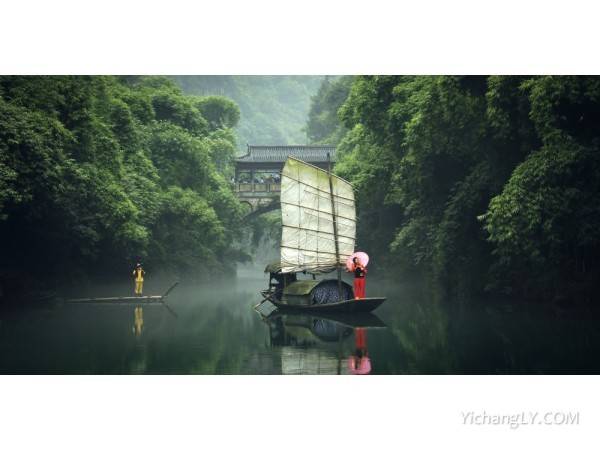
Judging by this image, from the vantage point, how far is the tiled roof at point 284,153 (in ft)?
156

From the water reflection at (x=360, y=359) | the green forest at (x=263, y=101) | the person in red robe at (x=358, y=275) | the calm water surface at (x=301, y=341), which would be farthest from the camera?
the green forest at (x=263, y=101)

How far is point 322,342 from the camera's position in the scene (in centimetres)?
1360

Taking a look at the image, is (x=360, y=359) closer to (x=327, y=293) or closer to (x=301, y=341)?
(x=301, y=341)

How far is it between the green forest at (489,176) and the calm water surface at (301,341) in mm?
1330

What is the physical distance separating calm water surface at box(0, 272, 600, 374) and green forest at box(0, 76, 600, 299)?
67.4 inches

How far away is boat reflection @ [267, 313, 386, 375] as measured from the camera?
1057 centimetres

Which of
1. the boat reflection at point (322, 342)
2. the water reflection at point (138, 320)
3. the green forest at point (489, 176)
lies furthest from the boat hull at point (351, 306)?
the water reflection at point (138, 320)

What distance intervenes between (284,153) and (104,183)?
26279mm

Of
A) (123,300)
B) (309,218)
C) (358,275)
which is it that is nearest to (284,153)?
(123,300)

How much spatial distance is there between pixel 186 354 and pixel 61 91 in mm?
13147

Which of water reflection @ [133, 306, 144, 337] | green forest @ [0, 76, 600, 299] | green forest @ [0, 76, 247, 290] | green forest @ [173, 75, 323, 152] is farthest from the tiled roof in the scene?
green forest @ [173, 75, 323, 152]

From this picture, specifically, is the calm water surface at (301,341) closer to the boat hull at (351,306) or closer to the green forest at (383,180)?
the boat hull at (351,306)

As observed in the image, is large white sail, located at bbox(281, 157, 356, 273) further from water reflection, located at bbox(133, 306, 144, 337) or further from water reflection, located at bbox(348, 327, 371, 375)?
water reflection, located at bbox(348, 327, 371, 375)

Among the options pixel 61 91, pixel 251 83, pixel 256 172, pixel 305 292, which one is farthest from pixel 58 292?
pixel 251 83
